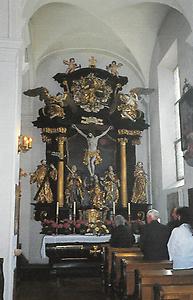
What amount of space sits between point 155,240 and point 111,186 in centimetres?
530

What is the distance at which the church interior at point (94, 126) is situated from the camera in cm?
905

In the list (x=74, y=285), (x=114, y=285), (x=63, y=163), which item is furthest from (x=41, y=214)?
(x=114, y=285)

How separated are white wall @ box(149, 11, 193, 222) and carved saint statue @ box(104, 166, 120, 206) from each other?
3.59 feet

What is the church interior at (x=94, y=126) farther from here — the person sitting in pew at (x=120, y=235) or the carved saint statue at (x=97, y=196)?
the person sitting in pew at (x=120, y=235)

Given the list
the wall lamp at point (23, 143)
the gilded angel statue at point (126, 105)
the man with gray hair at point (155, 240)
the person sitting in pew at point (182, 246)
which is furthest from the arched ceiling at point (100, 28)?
the person sitting in pew at point (182, 246)

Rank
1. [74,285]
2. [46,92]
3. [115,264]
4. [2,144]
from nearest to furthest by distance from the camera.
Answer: [2,144] < [115,264] < [74,285] < [46,92]

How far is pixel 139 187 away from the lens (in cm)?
1038

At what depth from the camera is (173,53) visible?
9.80 metres

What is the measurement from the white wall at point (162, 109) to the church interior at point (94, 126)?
0.09ft

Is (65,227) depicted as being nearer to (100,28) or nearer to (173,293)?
(100,28)

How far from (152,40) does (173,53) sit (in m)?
0.90

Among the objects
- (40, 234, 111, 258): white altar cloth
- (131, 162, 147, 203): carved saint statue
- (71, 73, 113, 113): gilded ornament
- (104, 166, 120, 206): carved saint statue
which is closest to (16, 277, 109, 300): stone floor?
(40, 234, 111, 258): white altar cloth

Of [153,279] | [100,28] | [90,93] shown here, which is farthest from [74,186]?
[153,279]

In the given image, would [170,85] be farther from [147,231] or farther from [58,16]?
[147,231]
